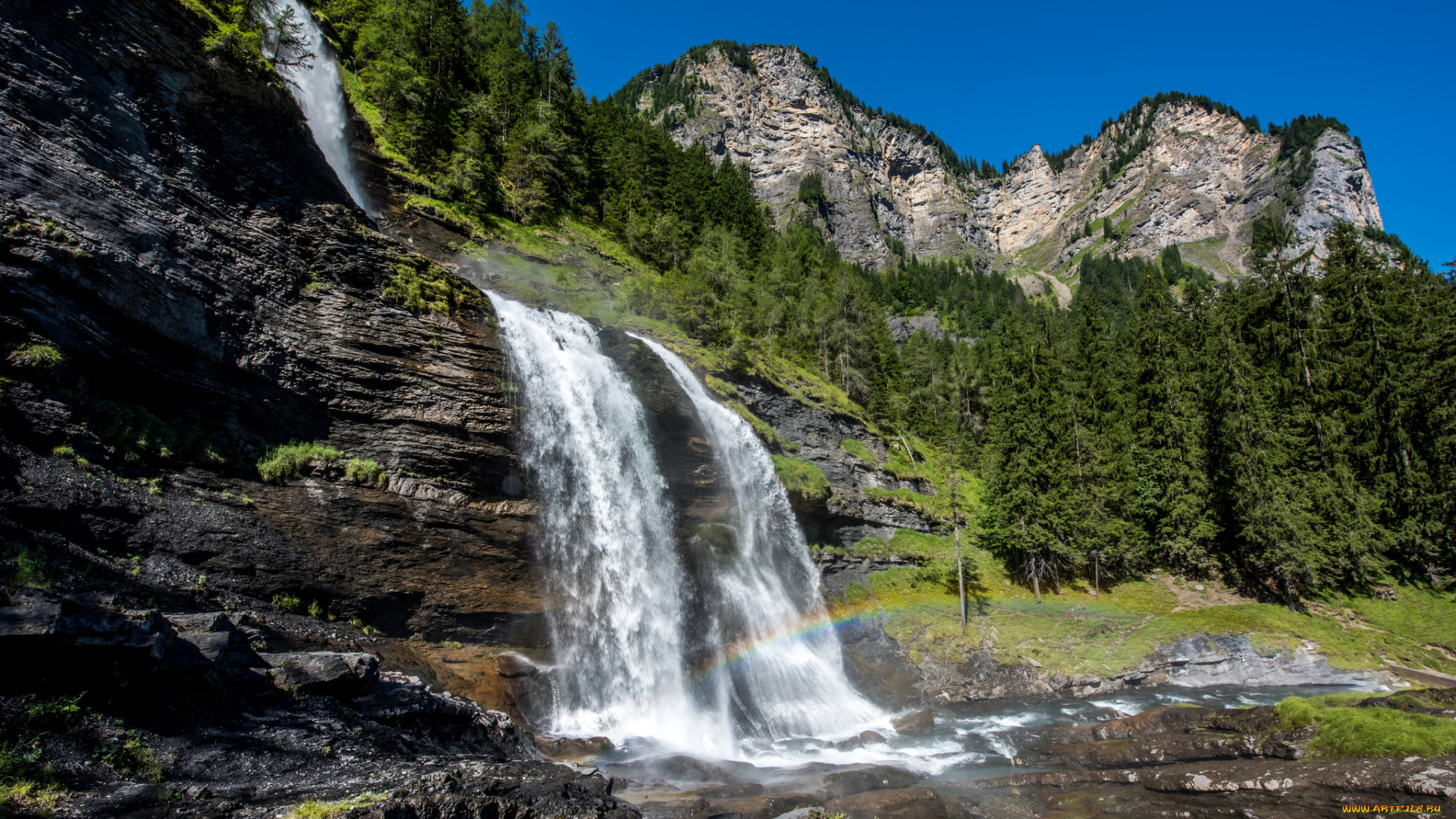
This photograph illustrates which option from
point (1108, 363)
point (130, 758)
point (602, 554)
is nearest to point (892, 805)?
point (602, 554)

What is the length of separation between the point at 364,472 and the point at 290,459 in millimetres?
1645

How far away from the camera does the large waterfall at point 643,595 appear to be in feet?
60.7

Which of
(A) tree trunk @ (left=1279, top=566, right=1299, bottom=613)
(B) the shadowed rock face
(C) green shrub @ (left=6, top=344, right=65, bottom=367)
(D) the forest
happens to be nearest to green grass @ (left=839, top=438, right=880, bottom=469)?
(D) the forest

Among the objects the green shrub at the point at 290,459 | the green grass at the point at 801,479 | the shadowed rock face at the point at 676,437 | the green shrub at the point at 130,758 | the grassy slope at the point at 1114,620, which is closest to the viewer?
the green shrub at the point at 130,758

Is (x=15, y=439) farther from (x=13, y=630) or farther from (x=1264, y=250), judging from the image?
(x=1264, y=250)

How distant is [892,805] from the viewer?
1309cm

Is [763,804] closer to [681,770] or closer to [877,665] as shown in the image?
[681,770]

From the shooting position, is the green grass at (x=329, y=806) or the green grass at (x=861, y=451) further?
the green grass at (x=861, y=451)

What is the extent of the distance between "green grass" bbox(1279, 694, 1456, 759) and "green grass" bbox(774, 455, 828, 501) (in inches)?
694

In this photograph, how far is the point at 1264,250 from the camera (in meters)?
36.8

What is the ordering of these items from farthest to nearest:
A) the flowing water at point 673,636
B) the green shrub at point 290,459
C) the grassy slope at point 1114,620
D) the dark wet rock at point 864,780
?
1. the grassy slope at point 1114,620
2. the flowing water at point 673,636
3. the green shrub at point 290,459
4. the dark wet rock at point 864,780

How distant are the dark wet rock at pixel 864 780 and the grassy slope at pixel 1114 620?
11643 mm

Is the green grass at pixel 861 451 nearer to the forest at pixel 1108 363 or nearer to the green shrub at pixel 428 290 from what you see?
the forest at pixel 1108 363

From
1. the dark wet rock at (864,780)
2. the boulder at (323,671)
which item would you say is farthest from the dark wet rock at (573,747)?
the dark wet rock at (864,780)
